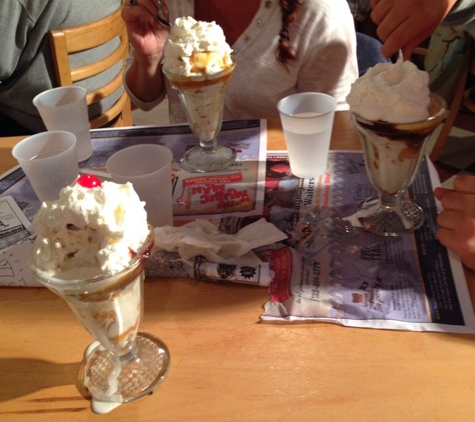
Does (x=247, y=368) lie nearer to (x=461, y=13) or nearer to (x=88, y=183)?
(x=88, y=183)

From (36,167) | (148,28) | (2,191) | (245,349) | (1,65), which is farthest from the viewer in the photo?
(1,65)

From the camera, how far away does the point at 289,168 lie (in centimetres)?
95

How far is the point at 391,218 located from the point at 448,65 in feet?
4.71

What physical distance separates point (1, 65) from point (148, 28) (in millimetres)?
552

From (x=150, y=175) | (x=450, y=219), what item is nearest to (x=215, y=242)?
(x=150, y=175)

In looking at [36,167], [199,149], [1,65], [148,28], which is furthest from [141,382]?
[1,65]

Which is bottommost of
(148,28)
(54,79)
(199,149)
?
(54,79)

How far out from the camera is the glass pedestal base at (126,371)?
1.82 ft

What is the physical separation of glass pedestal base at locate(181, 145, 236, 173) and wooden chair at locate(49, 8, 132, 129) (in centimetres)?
65

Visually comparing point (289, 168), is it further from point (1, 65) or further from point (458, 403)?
point (1, 65)

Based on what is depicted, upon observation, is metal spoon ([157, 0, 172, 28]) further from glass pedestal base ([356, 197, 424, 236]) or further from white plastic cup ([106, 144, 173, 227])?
glass pedestal base ([356, 197, 424, 236])

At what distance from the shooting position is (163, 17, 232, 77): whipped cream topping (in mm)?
885

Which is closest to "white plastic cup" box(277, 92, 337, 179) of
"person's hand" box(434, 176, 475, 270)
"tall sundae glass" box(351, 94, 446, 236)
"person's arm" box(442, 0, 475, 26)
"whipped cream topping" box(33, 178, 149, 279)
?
"tall sundae glass" box(351, 94, 446, 236)

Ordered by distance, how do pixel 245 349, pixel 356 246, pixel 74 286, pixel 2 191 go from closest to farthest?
pixel 74 286 < pixel 245 349 < pixel 356 246 < pixel 2 191
